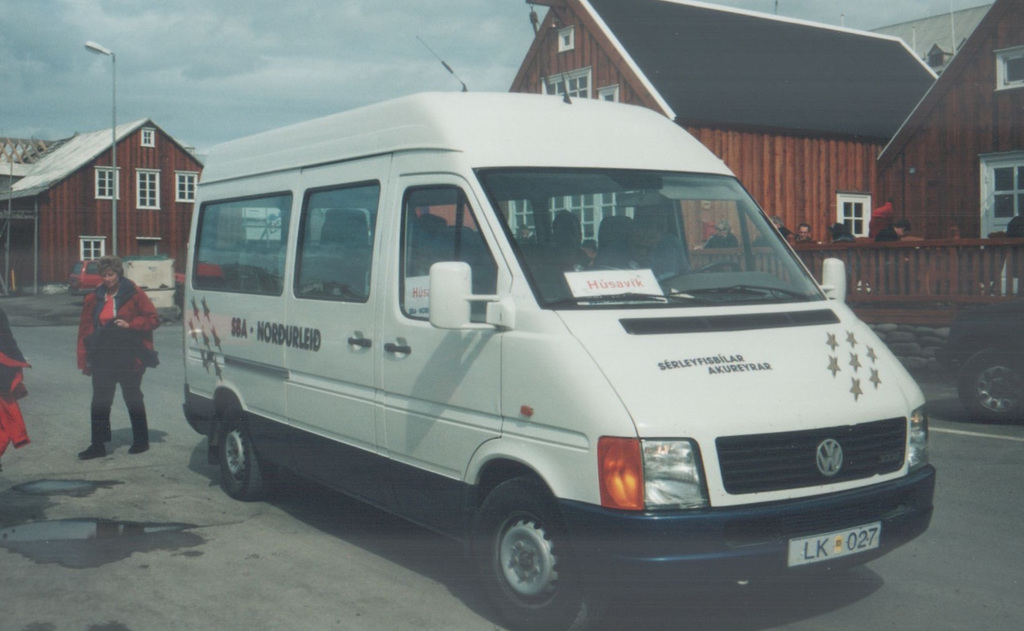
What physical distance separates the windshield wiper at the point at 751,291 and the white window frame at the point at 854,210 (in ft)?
85.4

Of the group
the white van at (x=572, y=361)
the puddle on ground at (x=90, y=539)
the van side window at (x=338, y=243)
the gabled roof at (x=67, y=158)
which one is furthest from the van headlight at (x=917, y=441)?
the gabled roof at (x=67, y=158)

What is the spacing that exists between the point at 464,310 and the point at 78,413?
28.3ft

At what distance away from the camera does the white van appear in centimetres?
425

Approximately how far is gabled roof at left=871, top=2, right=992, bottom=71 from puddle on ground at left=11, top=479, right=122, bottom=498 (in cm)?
6372

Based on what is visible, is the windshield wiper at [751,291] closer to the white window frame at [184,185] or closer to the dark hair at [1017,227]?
the dark hair at [1017,227]

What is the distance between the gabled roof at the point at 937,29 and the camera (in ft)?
218

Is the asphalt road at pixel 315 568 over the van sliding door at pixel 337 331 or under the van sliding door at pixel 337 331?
under

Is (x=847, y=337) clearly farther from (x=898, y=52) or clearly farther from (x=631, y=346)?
(x=898, y=52)

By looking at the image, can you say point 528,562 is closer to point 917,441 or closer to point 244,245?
point 917,441

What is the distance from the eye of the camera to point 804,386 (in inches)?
180

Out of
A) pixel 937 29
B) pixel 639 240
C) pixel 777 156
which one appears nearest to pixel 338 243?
pixel 639 240

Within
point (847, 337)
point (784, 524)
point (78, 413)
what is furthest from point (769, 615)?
point (78, 413)

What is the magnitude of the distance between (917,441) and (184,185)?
185ft

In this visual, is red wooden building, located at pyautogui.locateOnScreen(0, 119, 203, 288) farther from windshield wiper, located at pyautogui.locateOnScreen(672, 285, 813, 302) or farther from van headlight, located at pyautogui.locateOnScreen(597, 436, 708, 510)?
van headlight, located at pyautogui.locateOnScreen(597, 436, 708, 510)
